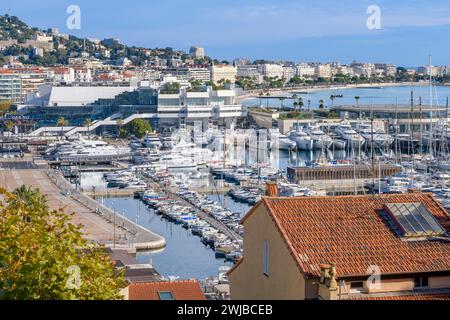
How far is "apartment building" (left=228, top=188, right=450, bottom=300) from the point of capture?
5336 mm

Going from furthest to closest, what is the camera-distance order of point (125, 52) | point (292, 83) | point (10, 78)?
point (125, 52) < point (292, 83) < point (10, 78)

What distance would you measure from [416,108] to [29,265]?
54096 millimetres

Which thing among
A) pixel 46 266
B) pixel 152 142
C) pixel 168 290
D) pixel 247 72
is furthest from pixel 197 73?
pixel 46 266

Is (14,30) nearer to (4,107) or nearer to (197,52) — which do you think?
(197,52)

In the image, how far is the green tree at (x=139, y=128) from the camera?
50.1 meters

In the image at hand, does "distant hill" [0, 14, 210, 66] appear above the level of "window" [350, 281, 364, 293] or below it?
above

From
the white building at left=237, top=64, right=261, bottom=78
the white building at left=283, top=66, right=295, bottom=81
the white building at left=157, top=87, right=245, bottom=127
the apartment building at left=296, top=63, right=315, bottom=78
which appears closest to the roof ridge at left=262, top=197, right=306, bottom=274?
the white building at left=157, top=87, right=245, bottom=127

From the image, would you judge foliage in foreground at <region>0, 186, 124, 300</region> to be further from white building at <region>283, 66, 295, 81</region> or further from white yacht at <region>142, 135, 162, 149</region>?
white building at <region>283, 66, 295, 81</region>

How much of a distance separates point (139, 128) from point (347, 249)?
1776 inches

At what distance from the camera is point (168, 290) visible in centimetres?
1005

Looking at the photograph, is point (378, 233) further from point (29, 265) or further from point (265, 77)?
point (265, 77)

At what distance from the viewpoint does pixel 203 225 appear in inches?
952
